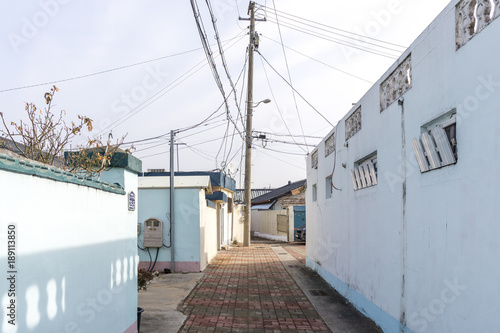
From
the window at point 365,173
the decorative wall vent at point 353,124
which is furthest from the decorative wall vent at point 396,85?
the decorative wall vent at point 353,124

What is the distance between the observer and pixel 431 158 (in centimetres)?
526

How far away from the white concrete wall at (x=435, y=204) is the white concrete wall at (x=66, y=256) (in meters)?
3.76

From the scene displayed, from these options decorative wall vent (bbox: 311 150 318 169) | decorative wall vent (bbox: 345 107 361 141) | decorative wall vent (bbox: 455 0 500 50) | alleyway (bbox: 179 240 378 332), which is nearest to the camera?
decorative wall vent (bbox: 455 0 500 50)

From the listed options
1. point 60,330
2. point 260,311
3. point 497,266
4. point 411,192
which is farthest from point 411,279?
point 60,330

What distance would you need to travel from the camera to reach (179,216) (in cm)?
1452

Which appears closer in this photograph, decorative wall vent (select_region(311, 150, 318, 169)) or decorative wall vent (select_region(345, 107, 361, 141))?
decorative wall vent (select_region(345, 107, 361, 141))

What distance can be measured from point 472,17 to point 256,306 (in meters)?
6.85

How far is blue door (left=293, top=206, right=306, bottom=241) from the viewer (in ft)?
89.6

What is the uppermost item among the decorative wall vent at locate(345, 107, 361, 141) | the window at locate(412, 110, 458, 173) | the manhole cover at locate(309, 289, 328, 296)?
the decorative wall vent at locate(345, 107, 361, 141)

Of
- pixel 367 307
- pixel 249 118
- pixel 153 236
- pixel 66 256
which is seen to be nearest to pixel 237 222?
pixel 249 118

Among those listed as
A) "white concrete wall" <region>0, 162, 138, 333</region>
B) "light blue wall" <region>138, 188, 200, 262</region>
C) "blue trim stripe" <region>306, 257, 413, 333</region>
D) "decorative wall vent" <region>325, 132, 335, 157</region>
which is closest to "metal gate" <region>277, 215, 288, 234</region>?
"light blue wall" <region>138, 188, 200, 262</region>

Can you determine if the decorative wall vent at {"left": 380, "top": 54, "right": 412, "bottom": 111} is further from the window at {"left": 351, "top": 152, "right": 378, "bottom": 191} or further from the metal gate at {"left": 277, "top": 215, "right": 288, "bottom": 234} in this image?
the metal gate at {"left": 277, "top": 215, "right": 288, "bottom": 234}

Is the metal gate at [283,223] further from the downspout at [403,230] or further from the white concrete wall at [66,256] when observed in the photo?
the white concrete wall at [66,256]

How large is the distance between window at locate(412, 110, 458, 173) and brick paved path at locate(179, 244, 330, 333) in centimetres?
346
